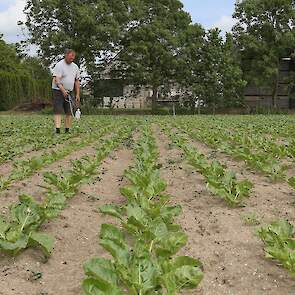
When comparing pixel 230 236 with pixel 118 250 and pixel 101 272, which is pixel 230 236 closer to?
pixel 118 250

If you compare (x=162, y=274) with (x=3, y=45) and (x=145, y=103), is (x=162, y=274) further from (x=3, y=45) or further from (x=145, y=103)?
(x=3, y=45)

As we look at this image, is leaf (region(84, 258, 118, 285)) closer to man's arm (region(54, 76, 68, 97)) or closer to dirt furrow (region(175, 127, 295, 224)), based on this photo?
dirt furrow (region(175, 127, 295, 224))

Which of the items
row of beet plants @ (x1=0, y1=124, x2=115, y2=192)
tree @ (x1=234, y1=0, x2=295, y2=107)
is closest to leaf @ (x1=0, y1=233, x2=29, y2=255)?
row of beet plants @ (x1=0, y1=124, x2=115, y2=192)

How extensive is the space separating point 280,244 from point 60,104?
843 cm

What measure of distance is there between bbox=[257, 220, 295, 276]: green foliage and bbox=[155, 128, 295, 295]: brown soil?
86 mm

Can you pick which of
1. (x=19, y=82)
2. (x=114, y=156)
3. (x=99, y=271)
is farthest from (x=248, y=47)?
(x=99, y=271)

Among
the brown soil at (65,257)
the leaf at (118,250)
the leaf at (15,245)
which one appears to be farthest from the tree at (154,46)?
the leaf at (118,250)

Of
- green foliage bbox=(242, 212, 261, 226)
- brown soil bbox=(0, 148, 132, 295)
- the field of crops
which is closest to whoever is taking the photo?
the field of crops

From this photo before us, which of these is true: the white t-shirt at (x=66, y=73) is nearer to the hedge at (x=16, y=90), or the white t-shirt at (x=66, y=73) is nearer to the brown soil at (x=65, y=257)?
the brown soil at (x=65, y=257)

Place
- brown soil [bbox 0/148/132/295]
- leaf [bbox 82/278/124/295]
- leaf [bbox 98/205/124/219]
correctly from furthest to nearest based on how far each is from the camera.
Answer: leaf [bbox 98/205/124/219], brown soil [bbox 0/148/132/295], leaf [bbox 82/278/124/295]

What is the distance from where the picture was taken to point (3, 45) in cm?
5950

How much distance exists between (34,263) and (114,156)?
493 centimetres

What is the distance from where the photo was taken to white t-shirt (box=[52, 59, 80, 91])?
428 inches

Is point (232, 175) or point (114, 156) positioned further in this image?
point (114, 156)
